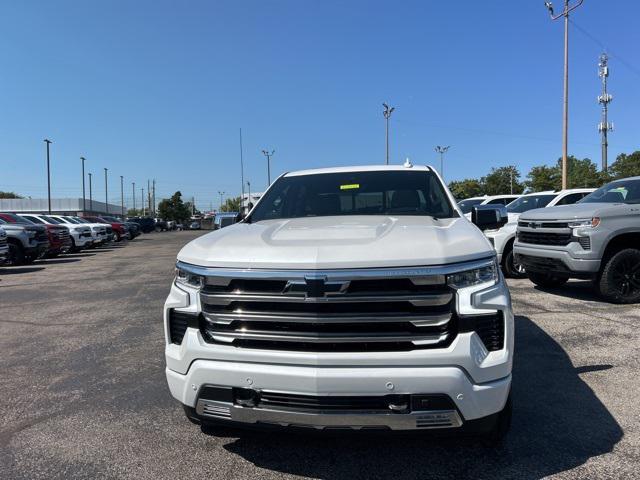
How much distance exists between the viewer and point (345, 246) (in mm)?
2555

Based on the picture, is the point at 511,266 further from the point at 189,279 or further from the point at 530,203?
the point at 189,279

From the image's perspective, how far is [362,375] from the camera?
2.32 metres

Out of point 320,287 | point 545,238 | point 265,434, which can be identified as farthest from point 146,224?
point 320,287

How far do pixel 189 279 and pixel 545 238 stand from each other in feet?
21.0

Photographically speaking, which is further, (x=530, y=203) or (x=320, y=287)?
(x=530, y=203)

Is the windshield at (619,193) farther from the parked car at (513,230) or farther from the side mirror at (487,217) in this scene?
the side mirror at (487,217)

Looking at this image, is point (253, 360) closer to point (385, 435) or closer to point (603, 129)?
point (385, 435)

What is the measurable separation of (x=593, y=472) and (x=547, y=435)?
1.51 ft

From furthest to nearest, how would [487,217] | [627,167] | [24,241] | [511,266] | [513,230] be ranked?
[627,167]
[24,241]
[511,266]
[513,230]
[487,217]

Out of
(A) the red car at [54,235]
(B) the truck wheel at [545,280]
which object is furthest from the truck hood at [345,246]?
(A) the red car at [54,235]

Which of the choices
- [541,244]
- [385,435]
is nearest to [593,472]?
[385,435]

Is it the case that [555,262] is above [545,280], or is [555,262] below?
above

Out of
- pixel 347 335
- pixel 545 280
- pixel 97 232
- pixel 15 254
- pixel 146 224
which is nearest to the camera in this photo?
pixel 347 335

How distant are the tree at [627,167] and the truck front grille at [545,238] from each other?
61420 mm
